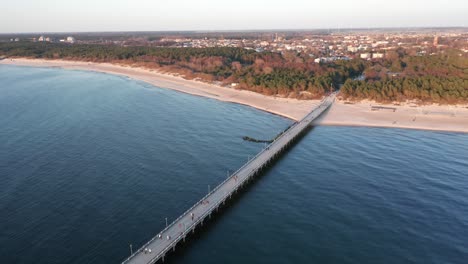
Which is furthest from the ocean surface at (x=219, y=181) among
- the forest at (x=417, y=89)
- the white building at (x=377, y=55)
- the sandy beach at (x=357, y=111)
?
the white building at (x=377, y=55)

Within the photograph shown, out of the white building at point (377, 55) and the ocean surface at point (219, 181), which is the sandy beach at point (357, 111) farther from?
the white building at point (377, 55)

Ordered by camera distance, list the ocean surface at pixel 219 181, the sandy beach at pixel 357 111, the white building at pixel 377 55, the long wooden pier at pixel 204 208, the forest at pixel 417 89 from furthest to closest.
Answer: the white building at pixel 377 55 → the forest at pixel 417 89 → the sandy beach at pixel 357 111 → the ocean surface at pixel 219 181 → the long wooden pier at pixel 204 208

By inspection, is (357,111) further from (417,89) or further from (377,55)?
(377,55)

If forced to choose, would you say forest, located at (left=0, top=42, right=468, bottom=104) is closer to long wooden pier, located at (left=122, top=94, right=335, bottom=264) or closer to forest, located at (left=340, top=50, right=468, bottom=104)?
forest, located at (left=340, top=50, right=468, bottom=104)

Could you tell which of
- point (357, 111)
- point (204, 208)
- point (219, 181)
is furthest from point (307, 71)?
point (204, 208)

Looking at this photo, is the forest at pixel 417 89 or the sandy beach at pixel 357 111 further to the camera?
the forest at pixel 417 89

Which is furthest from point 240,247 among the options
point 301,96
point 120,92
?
point 120,92
